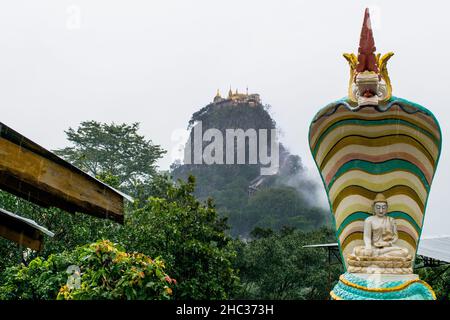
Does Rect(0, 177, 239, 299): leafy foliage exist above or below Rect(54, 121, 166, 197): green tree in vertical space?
below

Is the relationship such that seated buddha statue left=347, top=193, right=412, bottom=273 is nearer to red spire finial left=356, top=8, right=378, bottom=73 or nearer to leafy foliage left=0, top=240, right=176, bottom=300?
red spire finial left=356, top=8, right=378, bottom=73

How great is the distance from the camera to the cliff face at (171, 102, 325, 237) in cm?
4809

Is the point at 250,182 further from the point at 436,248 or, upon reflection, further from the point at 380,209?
the point at 380,209

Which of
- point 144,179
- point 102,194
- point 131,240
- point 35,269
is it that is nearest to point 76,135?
point 144,179

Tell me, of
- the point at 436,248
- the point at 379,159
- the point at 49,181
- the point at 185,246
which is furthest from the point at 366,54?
the point at 185,246

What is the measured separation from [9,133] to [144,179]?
3375 cm

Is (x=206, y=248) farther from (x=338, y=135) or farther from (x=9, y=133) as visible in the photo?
(x=9, y=133)

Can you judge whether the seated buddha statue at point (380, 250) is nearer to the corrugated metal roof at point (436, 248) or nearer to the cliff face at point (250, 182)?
the corrugated metal roof at point (436, 248)

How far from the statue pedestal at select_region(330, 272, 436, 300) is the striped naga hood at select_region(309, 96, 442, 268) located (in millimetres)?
828

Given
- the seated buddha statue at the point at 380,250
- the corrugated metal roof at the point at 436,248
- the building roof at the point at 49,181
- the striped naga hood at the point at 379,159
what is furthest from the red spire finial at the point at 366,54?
the building roof at the point at 49,181

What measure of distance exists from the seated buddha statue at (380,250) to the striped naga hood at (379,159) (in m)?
0.23

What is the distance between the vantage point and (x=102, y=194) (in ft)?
6.93

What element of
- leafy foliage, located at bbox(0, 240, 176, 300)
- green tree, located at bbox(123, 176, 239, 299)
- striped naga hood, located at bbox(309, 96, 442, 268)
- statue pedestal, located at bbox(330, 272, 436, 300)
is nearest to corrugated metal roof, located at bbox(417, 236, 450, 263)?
striped naga hood, located at bbox(309, 96, 442, 268)

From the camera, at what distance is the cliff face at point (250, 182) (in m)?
48.1
